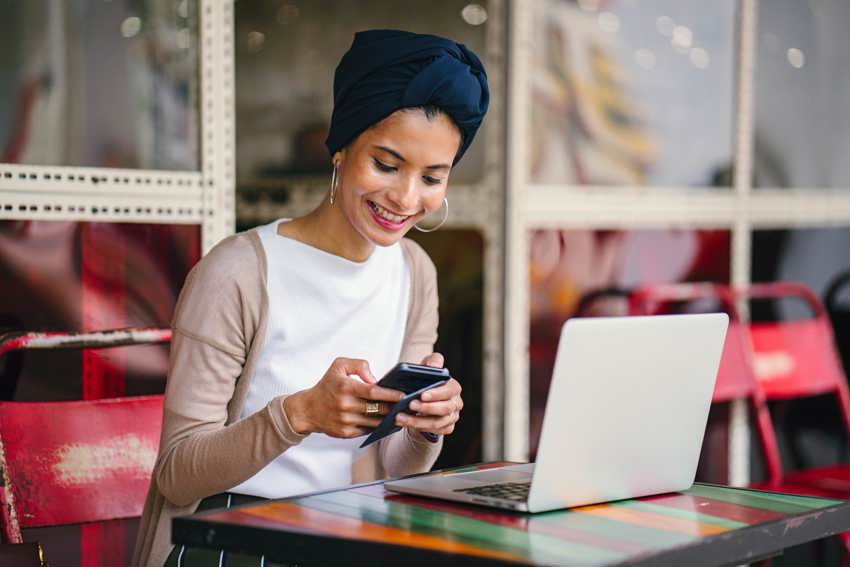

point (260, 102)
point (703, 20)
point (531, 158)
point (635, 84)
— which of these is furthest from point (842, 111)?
point (260, 102)

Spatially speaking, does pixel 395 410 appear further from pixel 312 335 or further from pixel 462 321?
pixel 462 321

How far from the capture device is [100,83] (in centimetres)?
269

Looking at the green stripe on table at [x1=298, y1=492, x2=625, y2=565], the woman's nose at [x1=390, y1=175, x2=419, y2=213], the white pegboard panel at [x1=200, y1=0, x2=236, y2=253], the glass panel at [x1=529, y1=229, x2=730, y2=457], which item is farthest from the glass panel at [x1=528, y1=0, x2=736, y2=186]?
the green stripe on table at [x1=298, y1=492, x2=625, y2=565]

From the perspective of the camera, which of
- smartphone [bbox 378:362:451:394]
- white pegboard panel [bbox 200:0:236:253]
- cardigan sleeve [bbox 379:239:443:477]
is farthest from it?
white pegboard panel [bbox 200:0:236:253]

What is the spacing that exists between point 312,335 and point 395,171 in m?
0.34

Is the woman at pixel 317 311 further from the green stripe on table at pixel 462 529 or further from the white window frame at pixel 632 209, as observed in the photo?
the white window frame at pixel 632 209

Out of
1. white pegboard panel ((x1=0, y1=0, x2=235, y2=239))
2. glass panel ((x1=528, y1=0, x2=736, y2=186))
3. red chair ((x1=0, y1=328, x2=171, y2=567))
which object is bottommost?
red chair ((x1=0, y1=328, x2=171, y2=567))

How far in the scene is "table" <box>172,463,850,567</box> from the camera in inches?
53.8

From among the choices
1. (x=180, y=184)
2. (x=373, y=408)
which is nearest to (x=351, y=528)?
(x=373, y=408)

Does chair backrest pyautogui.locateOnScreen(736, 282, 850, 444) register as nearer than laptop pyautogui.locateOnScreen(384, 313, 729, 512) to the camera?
No

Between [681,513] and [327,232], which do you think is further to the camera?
[327,232]

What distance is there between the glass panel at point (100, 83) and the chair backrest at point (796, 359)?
1.91m

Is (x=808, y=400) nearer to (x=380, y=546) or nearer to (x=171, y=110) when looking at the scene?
(x=171, y=110)

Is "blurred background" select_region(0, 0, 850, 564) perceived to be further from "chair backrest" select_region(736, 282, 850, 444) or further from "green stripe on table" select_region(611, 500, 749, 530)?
"green stripe on table" select_region(611, 500, 749, 530)
